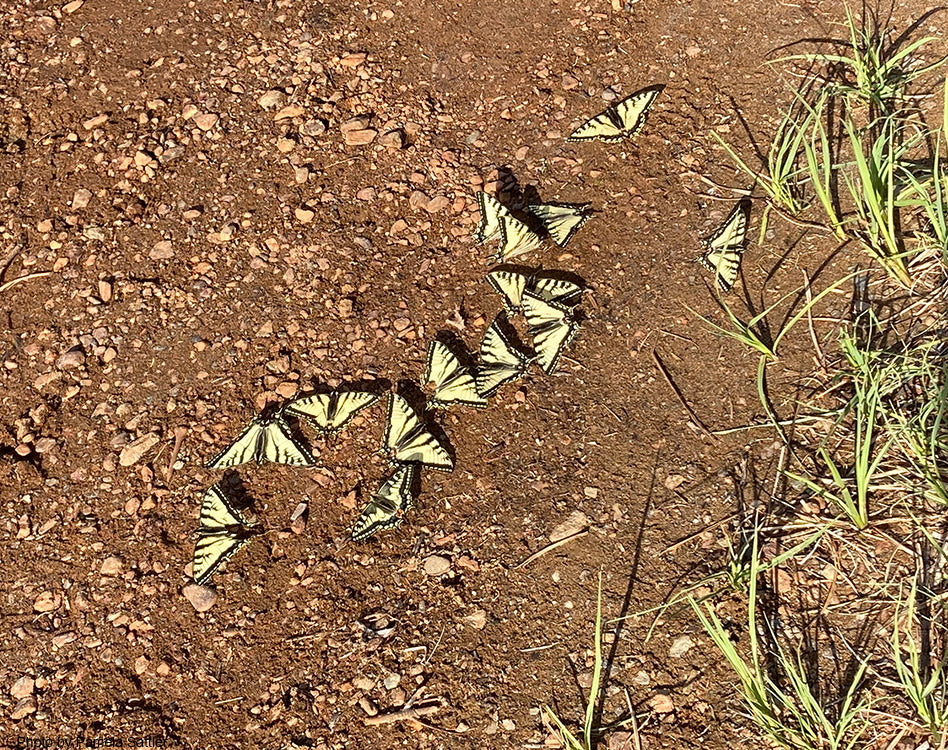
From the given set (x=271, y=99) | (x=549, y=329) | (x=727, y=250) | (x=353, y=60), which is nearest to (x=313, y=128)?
(x=271, y=99)

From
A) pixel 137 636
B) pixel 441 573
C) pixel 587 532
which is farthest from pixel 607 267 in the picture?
pixel 137 636

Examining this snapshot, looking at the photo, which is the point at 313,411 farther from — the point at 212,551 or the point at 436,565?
the point at 436,565

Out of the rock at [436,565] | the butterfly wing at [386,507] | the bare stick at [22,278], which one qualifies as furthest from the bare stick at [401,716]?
the bare stick at [22,278]

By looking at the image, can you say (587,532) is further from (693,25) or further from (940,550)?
(693,25)

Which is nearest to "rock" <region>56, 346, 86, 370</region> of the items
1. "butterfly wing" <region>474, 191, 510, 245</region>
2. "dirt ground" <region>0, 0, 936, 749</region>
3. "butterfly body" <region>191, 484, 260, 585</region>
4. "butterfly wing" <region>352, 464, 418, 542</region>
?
"dirt ground" <region>0, 0, 936, 749</region>

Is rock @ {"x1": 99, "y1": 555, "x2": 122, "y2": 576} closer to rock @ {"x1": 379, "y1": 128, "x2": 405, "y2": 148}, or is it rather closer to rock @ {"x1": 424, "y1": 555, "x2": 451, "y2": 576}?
rock @ {"x1": 424, "y1": 555, "x2": 451, "y2": 576}
